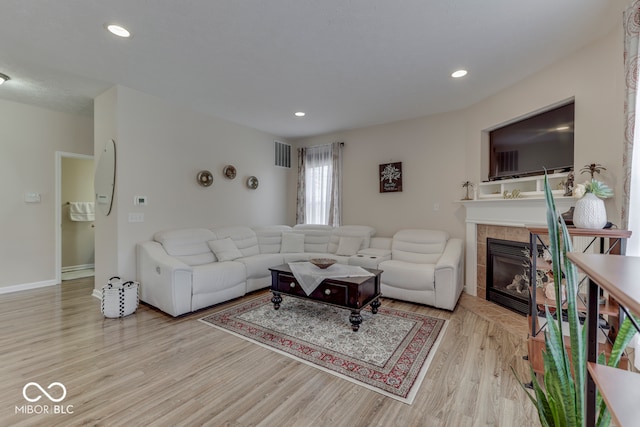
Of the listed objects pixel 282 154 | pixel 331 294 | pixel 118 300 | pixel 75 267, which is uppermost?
pixel 282 154

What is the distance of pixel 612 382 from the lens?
2.35 ft

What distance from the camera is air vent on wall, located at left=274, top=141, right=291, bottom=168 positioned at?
221 inches

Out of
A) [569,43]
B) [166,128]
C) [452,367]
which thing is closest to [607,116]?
[569,43]

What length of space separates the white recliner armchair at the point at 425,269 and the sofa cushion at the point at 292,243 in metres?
1.54

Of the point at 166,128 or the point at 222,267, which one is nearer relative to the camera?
the point at 222,267

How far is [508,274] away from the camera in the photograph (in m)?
3.45

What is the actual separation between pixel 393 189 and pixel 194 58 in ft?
11.0

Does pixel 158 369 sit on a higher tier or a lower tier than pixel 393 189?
lower

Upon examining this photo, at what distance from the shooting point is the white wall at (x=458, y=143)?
2.31 m

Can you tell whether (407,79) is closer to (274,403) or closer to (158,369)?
(274,403)

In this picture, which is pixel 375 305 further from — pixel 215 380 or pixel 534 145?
pixel 534 145

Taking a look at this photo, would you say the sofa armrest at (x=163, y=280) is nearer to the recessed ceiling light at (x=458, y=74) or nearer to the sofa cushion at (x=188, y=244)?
the sofa cushion at (x=188, y=244)

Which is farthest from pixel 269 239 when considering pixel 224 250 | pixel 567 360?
pixel 567 360

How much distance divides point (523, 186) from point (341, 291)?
2.57 m
